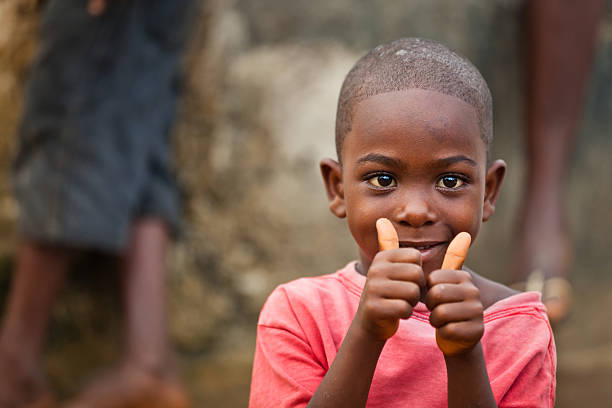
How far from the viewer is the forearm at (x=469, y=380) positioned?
0.98 metres

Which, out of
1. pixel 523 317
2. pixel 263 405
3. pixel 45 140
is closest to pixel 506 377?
pixel 523 317

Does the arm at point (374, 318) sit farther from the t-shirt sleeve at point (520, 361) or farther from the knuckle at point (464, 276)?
the t-shirt sleeve at point (520, 361)

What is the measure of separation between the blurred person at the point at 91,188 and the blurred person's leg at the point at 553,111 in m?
0.99

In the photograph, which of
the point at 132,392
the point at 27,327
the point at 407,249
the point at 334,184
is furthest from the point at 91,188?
the point at 407,249

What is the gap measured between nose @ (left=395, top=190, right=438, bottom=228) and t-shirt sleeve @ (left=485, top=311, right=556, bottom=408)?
17 centimetres

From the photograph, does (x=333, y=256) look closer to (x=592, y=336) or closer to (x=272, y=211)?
(x=272, y=211)

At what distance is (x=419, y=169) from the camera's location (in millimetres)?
1060

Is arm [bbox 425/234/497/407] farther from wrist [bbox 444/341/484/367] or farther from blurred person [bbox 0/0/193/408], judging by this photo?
blurred person [bbox 0/0/193/408]

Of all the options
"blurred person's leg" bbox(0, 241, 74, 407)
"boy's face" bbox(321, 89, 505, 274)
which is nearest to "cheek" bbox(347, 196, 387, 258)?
"boy's face" bbox(321, 89, 505, 274)

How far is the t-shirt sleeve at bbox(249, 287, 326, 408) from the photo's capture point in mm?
1101

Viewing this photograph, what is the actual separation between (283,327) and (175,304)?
1377mm

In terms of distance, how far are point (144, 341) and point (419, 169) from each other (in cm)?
129

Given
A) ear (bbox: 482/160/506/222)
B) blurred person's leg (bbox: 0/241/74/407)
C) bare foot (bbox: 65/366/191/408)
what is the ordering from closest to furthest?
1. ear (bbox: 482/160/506/222)
2. bare foot (bbox: 65/366/191/408)
3. blurred person's leg (bbox: 0/241/74/407)

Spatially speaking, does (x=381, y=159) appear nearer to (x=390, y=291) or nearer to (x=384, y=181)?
(x=384, y=181)
